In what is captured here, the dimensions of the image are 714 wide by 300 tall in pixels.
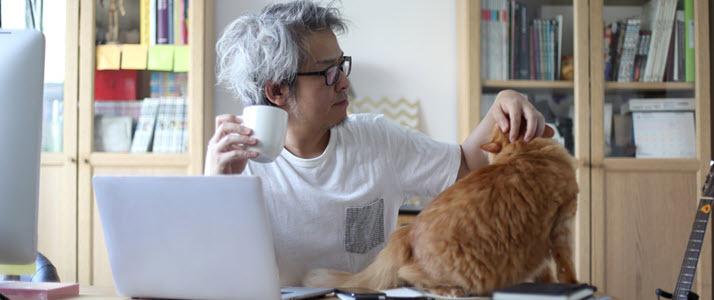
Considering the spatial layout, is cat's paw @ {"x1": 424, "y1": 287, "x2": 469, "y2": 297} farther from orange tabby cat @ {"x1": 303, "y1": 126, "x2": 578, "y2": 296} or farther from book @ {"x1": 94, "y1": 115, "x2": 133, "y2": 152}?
book @ {"x1": 94, "y1": 115, "x2": 133, "y2": 152}

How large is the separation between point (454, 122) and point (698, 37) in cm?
106

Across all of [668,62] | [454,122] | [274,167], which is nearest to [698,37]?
[668,62]

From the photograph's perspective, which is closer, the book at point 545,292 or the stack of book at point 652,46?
the book at point 545,292

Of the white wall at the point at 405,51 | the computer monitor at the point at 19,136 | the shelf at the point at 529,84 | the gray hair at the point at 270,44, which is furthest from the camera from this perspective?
the white wall at the point at 405,51

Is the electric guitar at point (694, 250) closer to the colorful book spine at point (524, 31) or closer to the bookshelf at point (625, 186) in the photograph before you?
the bookshelf at point (625, 186)

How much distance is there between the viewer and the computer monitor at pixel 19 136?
715 millimetres

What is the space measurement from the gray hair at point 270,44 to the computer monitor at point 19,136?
494mm

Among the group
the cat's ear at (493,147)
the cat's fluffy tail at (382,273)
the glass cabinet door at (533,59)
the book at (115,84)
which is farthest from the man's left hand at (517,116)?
the book at (115,84)

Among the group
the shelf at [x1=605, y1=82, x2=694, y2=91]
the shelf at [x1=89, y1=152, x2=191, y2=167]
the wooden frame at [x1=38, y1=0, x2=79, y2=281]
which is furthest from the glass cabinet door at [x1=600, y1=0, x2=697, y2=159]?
the wooden frame at [x1=38, y1=0, x2=79, y2=281]

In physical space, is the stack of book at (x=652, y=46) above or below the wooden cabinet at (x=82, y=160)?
above

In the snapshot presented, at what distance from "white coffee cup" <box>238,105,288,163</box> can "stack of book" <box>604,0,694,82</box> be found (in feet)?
6.03

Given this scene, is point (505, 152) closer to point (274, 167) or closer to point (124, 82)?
point (274, 167)

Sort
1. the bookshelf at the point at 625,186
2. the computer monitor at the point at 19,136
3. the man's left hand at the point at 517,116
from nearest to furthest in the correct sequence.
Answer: the computer monitor at the point at 19,136, the man's left hand at the point at 517,116, the bookshelf at the point at 625,186

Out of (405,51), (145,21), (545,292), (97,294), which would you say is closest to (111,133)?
(145,21)
